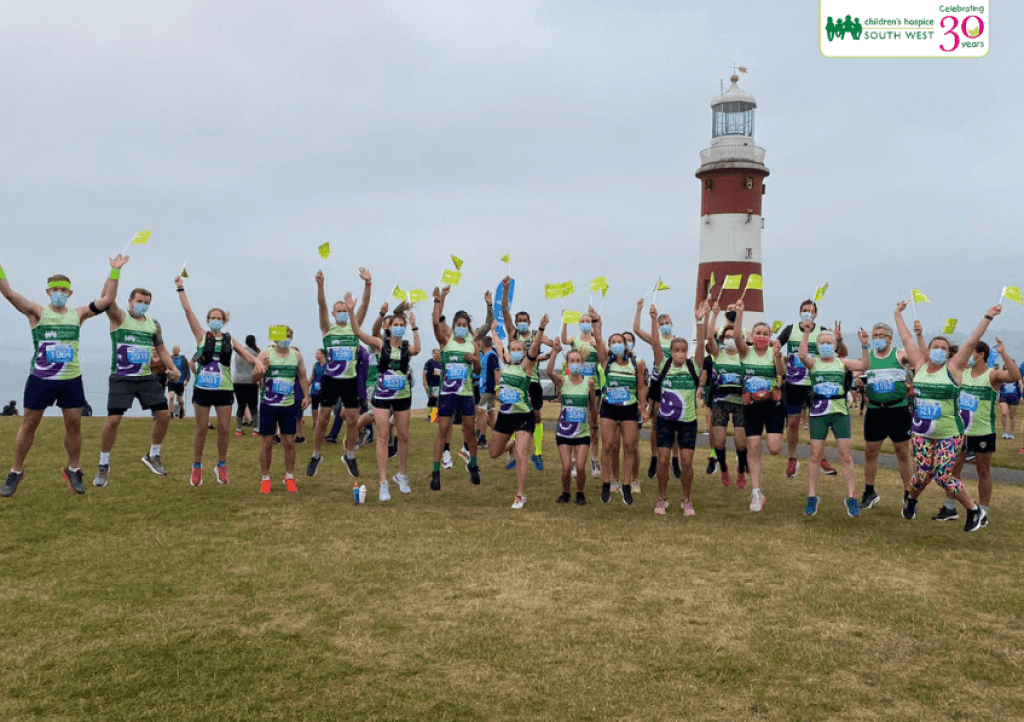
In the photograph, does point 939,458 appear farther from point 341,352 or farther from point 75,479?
point 75,479

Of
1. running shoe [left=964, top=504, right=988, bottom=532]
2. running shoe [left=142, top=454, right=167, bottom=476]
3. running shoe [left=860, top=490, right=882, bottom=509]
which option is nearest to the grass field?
running shoe [left=964, top=504, right=988, bottom=532]

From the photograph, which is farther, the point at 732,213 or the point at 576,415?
the point at 732,213

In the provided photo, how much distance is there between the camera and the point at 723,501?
10.6m

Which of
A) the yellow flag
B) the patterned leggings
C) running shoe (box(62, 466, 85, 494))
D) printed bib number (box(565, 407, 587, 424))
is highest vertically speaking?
the yellow flag

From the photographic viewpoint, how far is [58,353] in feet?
29.8

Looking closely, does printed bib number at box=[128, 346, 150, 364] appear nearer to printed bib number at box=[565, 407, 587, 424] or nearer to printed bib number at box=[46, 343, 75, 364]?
printed bib number at box=[46, 343, 75, 364]

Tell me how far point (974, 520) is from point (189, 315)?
9.95 m

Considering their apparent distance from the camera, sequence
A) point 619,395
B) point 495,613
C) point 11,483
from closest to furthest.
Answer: point 495,613 < point 11,483 < point 619,395

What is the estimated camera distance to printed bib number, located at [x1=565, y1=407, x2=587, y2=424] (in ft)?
33.3

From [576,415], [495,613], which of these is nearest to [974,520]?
[576,415]

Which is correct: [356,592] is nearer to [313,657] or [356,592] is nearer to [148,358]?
[313,657]

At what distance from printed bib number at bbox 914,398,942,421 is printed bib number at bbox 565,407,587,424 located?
151 inches

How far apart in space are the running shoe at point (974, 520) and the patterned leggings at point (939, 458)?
1.32ft

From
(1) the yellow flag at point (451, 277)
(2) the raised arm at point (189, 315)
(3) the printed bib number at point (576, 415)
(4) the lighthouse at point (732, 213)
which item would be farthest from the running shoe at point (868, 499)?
(4) the lighthouse at point (732, 213)
